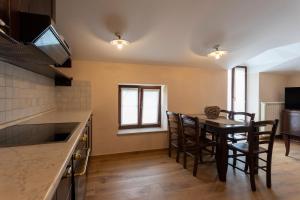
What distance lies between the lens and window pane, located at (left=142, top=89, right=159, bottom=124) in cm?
388

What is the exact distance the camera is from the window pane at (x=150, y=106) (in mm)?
3877

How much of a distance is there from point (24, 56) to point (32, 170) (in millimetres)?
972

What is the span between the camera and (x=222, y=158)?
242 centimetres

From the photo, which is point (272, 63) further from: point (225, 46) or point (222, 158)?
point (222, 158)

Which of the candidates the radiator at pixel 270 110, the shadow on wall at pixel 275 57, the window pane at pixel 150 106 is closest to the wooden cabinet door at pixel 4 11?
the window pane at pixel 150 106

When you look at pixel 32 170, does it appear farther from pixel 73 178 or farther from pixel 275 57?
pixel 275 57

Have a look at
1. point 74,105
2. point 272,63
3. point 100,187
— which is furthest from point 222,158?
point 272,63

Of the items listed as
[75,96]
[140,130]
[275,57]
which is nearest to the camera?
[75,96]

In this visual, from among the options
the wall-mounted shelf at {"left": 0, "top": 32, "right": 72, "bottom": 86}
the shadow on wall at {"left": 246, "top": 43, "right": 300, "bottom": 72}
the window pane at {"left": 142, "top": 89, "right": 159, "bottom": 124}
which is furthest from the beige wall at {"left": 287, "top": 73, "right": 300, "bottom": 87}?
the wall-mounted shelf at {"left": 0, "top": 32, "right": 72, "bottom": 86}

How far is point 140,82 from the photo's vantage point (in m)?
3.53

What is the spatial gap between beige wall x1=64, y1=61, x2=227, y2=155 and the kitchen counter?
2428 millimetres

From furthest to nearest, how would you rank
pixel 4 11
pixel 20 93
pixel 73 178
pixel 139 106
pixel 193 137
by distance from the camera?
pixel 139 106 → pixel 193 137 → pixel 20 93 → pixel 73 178 → pixel 4 11

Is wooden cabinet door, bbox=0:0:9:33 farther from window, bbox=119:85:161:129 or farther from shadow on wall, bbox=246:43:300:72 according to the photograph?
shadow on wall, bbox=246:43:300:72

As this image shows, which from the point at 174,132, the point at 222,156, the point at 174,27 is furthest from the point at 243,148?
the point at 174,27
